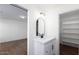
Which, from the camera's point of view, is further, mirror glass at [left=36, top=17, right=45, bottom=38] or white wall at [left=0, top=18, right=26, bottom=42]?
mirror glass at [left=36, top=17, right=45, bottom=38]

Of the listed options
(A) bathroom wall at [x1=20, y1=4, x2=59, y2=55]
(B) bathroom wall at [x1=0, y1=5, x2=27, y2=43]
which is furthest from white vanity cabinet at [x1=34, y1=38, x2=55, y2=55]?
(B) bathroom wall at [x1=0, y1=5, x2=27, y2=43]

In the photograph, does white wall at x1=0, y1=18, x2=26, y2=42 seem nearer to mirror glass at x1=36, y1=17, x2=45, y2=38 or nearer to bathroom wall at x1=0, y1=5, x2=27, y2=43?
bathroom wall at x1=0, y1=5, x2=27, y2=43

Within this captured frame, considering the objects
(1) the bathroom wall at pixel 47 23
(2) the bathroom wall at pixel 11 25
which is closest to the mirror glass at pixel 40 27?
(1) the bathroom wall at pixel 47 23

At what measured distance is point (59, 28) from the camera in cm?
101

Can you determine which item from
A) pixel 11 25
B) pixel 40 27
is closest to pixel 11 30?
pixel 11 25

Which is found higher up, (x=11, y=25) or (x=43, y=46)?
(x=11, y=25)

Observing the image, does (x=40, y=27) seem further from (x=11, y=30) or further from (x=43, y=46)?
(x=11, y=30)

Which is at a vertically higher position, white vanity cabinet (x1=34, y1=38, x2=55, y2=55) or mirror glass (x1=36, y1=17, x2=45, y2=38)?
mirror glass (x1=36, y1=17, x2=45, y2=38)
